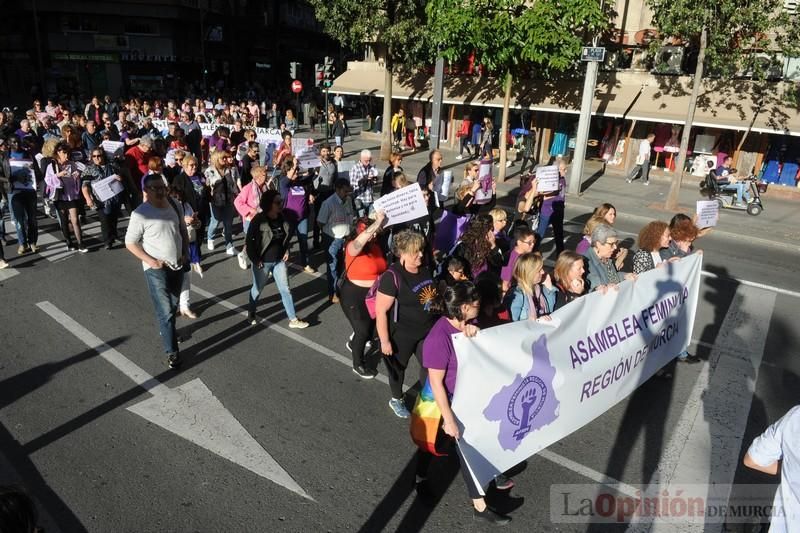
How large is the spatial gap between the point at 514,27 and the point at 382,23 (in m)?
5.36

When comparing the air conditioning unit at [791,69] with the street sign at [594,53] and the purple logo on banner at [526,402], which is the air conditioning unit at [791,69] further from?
the purple logo on banner at [526,402]

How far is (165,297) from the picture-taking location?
19.2 ft

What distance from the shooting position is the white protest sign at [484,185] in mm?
8773

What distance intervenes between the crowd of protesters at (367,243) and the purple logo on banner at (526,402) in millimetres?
383

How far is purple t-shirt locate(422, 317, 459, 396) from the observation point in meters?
3.66

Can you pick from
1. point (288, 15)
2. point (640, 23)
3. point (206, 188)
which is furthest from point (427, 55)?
point (288, 15)

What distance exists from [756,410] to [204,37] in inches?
1877

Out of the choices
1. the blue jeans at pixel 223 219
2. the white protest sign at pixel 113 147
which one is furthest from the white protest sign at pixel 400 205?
the white protest sign at pixel 113 147

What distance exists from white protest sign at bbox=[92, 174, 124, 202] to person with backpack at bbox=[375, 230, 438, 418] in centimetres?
619

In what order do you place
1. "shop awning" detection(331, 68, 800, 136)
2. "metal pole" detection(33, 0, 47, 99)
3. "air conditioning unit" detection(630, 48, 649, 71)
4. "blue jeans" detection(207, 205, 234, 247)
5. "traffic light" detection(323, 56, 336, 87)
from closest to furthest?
"blue jeans" detection(207, 205, 234, 247) < "shop awning" detection(331, 68, 800, 136) < "air conditioning unit" detection(630, 48, 649, 71) < "traffic light" detection(323, 56, 336, 87) < "metal pole" detection(33, 0, 47, 99)

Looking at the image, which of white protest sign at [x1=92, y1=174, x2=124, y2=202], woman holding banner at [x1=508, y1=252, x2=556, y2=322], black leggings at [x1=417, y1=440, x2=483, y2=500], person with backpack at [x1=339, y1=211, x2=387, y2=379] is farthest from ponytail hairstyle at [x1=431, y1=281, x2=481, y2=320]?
white protest sign at [x1=92, y1=174, x2=124, y2=202]

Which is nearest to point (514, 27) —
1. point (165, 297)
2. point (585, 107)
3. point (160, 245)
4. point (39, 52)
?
point (585, 107)

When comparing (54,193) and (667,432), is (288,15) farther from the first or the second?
(667,432)

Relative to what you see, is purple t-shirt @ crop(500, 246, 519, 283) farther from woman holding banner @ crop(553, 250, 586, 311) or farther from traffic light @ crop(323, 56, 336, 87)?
traffic light @ crop(323, 56, 336, 87)
